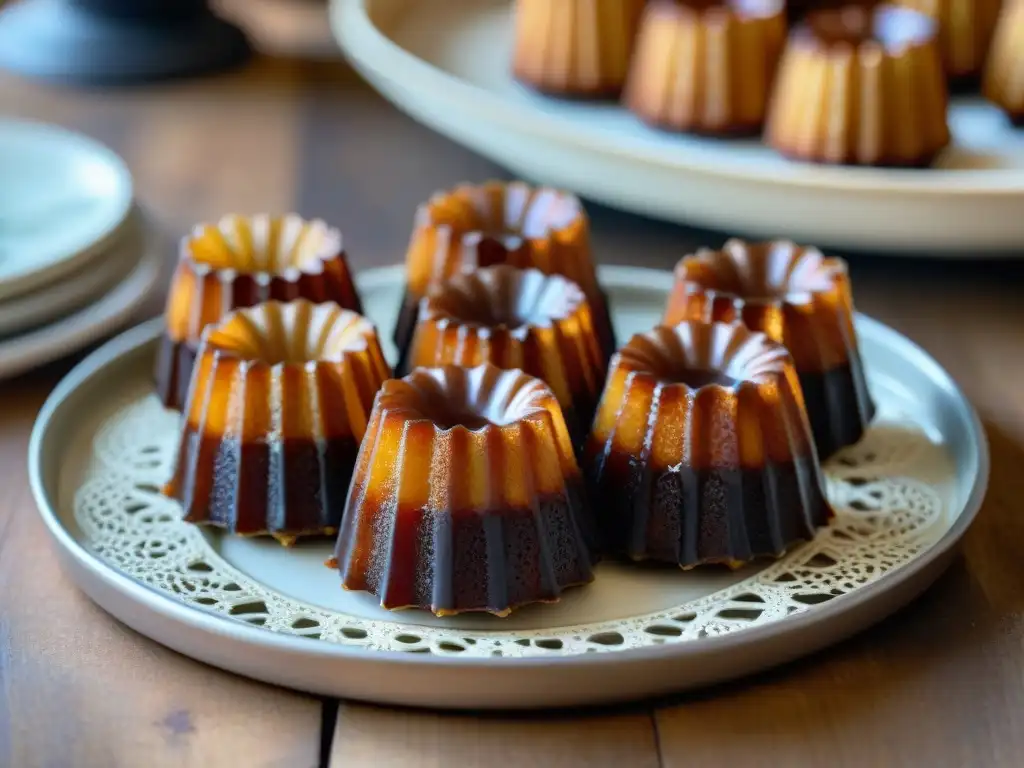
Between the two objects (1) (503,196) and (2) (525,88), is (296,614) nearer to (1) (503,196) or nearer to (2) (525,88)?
(1) (503,196)

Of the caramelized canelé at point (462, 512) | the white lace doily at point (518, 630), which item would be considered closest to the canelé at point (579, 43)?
the white lace doily at point (518, 630)

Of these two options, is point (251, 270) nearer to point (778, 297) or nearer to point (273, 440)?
point (273, 440)

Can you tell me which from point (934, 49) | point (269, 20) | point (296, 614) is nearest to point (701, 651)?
point (296, 614)

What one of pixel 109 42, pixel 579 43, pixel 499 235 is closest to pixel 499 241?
pixel 499 235

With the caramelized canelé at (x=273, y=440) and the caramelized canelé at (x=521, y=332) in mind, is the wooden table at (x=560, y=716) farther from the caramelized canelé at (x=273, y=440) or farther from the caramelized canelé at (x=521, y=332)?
the caramelized canelé at (x=521, y=332)

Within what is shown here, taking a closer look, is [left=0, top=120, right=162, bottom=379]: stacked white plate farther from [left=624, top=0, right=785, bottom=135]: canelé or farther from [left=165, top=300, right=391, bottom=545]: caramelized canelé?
[left=624, top=0, right=785, bottom=135]: canelé
